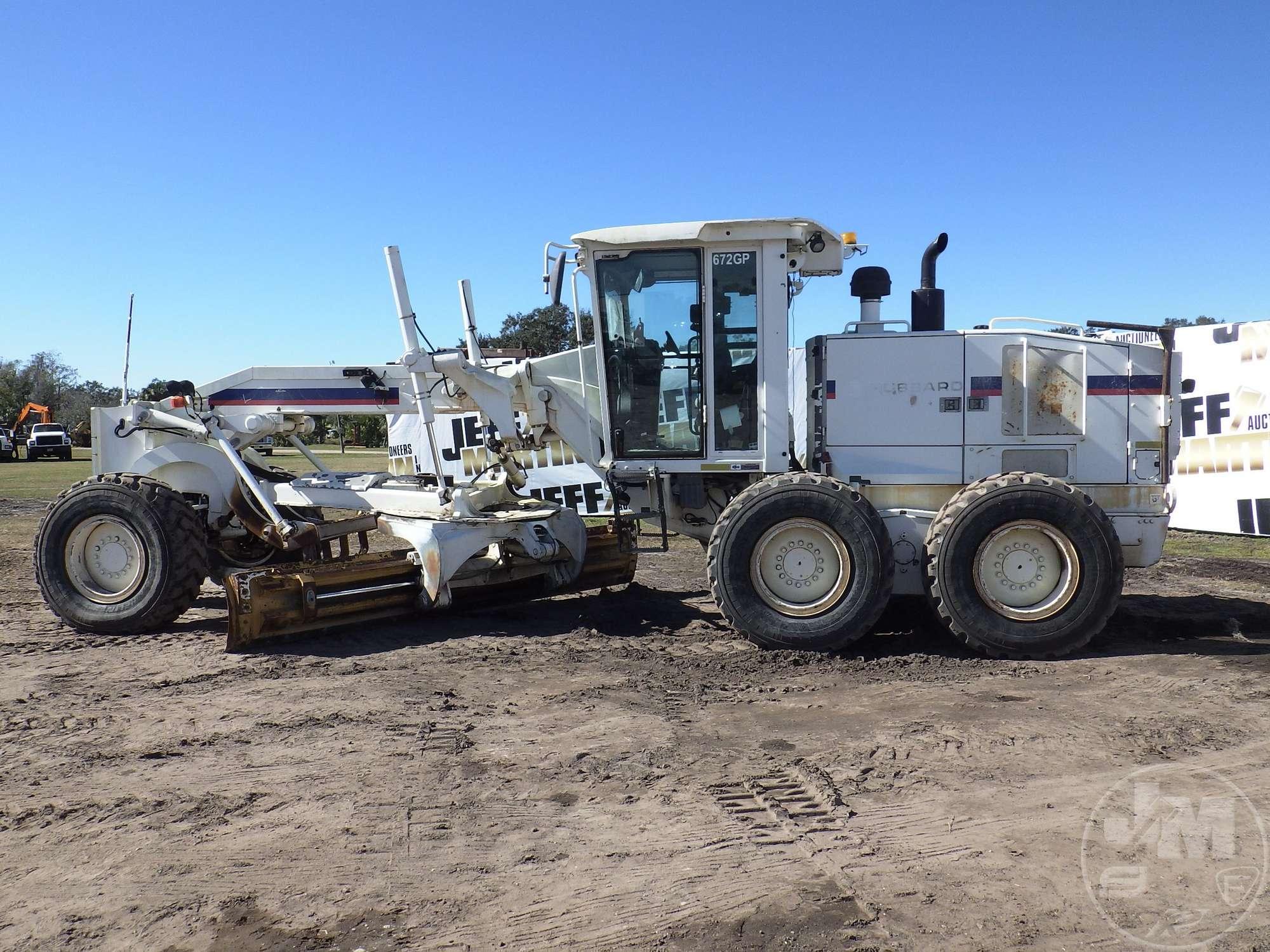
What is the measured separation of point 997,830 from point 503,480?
505 cm

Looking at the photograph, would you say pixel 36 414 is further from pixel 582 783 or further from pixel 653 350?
pixel 582 783

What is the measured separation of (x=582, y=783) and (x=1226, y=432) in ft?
40.3

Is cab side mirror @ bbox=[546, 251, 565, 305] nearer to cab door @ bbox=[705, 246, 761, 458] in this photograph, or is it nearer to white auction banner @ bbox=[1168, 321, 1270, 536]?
cab door @ bbox=[705, 246, 761, 458]

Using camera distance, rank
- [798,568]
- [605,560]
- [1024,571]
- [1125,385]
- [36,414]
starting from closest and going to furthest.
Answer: [1024,571], [798,568], [1125,385], [605,560], [36,414]

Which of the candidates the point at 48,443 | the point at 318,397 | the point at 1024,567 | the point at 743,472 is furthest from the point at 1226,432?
the point at 48,443

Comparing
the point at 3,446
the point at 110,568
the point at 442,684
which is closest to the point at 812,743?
the point at 442,684

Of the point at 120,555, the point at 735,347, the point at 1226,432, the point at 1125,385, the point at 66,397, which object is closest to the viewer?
the point at 1125,385

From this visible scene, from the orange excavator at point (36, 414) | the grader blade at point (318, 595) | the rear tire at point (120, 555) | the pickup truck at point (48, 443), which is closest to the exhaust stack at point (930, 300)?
the grader blade at point (318, 595)

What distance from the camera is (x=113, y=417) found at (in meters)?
7.75

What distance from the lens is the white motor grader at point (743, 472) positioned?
6.53m

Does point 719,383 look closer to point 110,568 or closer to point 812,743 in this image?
point 812,743

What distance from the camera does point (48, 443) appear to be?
4162 cm

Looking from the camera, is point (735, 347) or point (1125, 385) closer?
point (1125, 385)

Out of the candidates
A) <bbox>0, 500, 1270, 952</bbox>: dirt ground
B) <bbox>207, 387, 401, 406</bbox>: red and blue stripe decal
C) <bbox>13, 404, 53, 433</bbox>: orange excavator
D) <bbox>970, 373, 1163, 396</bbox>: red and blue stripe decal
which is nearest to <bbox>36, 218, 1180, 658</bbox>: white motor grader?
<bbox>970, 373, 1163, 396</bbox>: red and blue stripe decal
